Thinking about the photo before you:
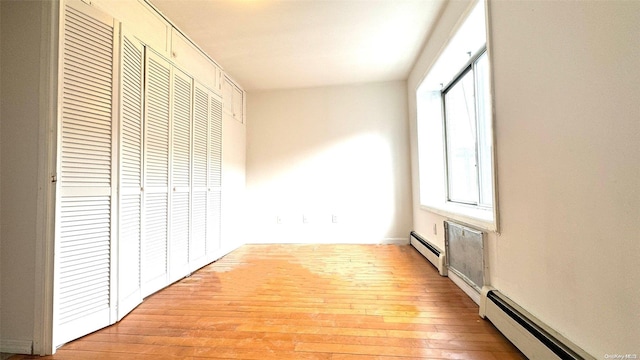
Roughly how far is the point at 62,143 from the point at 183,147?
3.69 ft

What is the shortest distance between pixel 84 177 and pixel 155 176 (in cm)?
62

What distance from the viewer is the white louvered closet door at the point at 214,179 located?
3.03 metres

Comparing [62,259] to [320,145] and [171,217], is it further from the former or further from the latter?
[320,145]

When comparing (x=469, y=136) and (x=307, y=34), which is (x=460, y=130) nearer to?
(x=469, y=136)

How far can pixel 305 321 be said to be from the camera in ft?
5.50

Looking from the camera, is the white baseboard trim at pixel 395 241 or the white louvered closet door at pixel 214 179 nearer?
the white louvered closet door at pixel 214 179

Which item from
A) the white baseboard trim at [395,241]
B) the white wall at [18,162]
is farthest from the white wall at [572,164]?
the white wall at [18,162]

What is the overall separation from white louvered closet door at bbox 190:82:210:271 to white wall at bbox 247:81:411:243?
1.26 m

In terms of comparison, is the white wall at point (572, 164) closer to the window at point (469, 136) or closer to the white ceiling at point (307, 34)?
the window at point (469, 136)

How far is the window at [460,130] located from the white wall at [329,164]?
Result: 595mm

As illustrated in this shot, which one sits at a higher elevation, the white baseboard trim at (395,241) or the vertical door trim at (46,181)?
the vertical door trim at (46,181)

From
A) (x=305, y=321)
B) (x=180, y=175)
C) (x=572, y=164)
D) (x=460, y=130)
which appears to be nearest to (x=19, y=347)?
(x=180, y=175)

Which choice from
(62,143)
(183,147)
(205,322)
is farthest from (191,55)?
(205,322)

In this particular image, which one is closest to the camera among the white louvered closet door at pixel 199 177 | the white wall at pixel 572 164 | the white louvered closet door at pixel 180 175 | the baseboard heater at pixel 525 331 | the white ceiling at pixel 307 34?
the white wall at pixel 572 164
